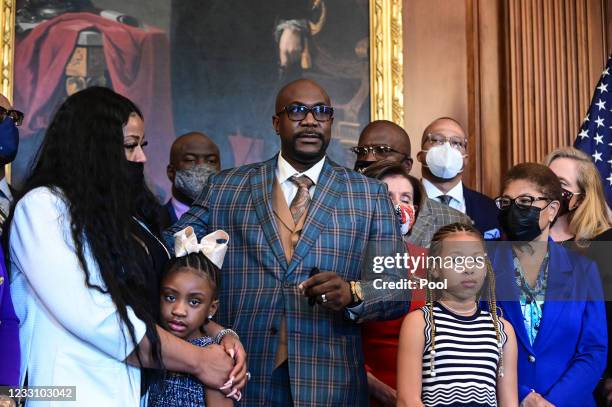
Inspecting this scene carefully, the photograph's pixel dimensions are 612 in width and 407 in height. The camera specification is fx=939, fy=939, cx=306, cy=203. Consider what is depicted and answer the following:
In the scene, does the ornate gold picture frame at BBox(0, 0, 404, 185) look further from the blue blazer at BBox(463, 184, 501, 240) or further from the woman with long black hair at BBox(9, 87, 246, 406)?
the woman with long black hair at BBox(9, 87, 246, 406)

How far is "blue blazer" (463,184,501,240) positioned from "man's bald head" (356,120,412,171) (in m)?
0.42

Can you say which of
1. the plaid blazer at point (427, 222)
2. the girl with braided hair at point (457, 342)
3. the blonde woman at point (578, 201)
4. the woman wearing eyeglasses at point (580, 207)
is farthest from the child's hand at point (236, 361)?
the blonde woman at point (578, 201)

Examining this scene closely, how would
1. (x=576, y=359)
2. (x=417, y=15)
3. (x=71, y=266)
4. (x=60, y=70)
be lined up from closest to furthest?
(x=71, y=266)
(x=576, y=359)
(x=60, y=70)
(x=417, y=15)

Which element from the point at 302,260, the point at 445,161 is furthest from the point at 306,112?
the point at 445,161

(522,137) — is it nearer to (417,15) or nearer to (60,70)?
(417,15)

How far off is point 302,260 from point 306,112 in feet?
2.32

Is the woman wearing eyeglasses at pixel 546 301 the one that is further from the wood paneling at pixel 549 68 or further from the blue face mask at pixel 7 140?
the wood paneling at pixel 549 68

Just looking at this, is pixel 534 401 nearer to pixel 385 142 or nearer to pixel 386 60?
pixel 385 142

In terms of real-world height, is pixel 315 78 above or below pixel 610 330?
above

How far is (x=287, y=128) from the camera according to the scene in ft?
13.6

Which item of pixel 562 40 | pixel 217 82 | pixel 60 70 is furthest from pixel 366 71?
pixel 60 70

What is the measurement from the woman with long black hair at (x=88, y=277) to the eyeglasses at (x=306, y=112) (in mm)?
1054

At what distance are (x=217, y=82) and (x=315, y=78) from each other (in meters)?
0.72

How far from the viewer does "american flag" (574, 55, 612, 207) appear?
6.21m
